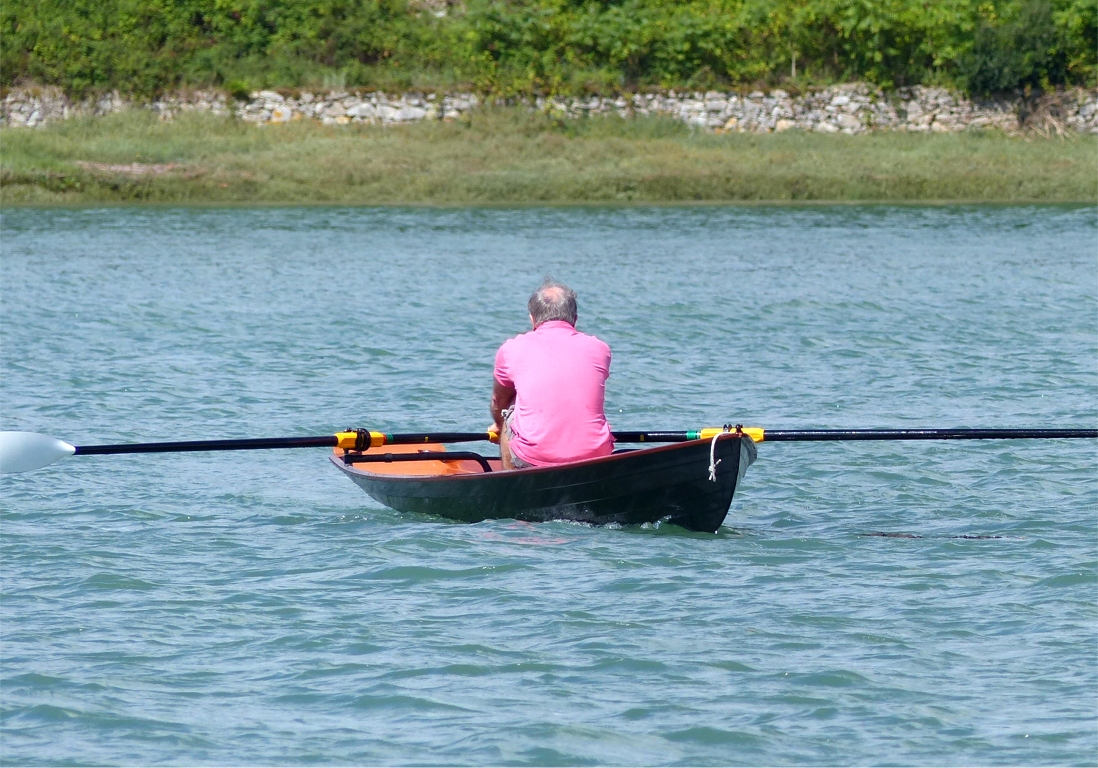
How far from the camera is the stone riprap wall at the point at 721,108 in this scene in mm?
38875

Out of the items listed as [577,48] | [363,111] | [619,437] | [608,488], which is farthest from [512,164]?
[608,488]

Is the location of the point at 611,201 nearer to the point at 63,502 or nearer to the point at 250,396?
the point at 250,396

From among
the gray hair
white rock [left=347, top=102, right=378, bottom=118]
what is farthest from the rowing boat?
white rock [left=347, top=102, right=378, bottom=118]

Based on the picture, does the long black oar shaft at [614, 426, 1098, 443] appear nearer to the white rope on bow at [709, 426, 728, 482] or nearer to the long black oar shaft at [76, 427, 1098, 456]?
the long black oar shaft at [76, 427, 1098, 456]

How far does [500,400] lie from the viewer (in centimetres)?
855

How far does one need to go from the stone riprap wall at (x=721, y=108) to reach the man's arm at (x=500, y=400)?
1204 inches

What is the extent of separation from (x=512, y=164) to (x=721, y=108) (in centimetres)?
605

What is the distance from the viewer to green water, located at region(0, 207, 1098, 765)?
18.9 feet

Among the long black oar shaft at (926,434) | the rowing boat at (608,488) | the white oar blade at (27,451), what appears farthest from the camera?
the white oar blade at (27,451)

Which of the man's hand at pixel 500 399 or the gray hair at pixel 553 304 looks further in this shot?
the man's hand at pixel 500 399

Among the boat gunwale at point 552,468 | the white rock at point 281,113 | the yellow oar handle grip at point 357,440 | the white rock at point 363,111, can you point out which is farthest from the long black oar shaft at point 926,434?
the white rock at point 281,113

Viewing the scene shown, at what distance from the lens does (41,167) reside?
34.4 meters

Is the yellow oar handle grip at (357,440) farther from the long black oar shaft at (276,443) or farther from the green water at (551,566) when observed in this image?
the green water at (551,566)

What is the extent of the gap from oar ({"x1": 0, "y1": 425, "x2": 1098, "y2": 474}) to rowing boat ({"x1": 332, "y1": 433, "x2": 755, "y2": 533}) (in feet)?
0.52
